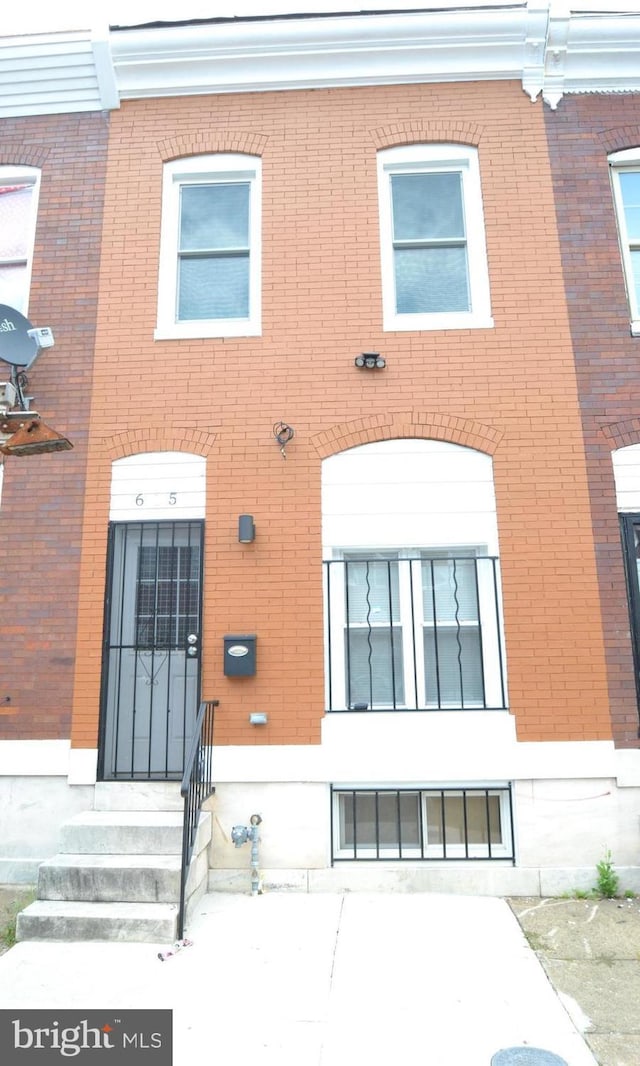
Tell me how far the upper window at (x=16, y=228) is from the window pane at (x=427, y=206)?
Answer: 363 centimetres

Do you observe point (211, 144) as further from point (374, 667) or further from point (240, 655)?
point (374, 667)

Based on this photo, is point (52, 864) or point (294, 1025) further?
point (52, 864)

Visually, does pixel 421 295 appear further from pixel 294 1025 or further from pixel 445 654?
pixel 294 1025

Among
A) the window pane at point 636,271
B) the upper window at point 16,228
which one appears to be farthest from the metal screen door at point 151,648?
the window pane at point 636,271

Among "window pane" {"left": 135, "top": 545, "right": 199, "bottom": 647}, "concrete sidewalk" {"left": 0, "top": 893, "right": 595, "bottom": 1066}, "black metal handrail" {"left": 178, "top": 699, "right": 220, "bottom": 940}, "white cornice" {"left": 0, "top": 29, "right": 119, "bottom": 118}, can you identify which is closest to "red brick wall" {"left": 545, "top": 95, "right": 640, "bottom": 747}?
"concrete sidewalk" {"left": 0, "top": 893, "right": 595, "bottom": 1066}

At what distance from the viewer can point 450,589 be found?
19.6 ft

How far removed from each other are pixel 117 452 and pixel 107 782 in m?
2.82

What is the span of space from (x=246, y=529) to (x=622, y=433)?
339cm

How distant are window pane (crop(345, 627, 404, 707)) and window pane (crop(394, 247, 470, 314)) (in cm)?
307

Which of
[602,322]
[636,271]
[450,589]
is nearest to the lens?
[450,589]

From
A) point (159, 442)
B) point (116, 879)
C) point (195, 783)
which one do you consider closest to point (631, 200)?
point (159, 442)

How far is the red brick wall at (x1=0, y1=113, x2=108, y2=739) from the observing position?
5902 mm

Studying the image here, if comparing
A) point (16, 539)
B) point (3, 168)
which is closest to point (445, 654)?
point (16, 539)

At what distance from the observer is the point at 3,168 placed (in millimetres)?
6996
